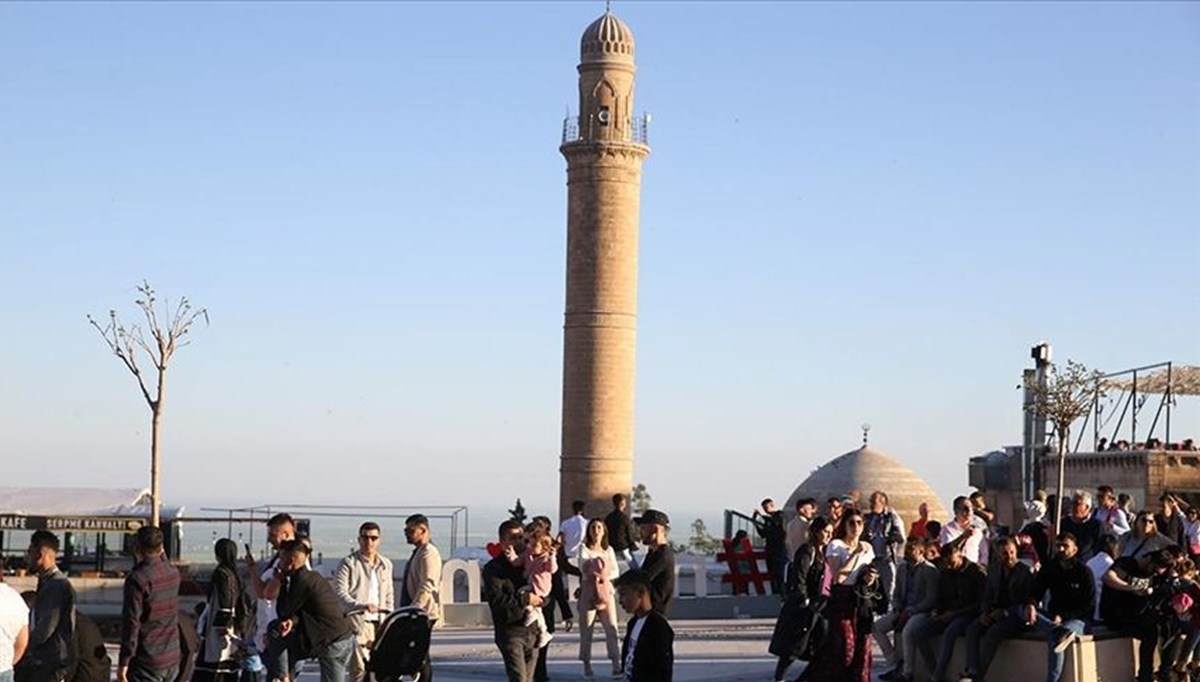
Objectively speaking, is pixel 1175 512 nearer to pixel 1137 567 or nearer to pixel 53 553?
pixel 1137 567

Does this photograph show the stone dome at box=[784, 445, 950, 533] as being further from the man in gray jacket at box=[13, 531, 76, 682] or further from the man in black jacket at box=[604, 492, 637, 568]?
the man in gray jacket at box=[13, 531, 76, 682]

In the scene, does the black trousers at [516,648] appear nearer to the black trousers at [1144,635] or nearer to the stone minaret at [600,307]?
the black trousers at [1144,635]

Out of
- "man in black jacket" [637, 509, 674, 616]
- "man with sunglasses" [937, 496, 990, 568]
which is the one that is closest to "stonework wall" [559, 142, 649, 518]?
"man with sunglasses" [937, 496, 990, 568]

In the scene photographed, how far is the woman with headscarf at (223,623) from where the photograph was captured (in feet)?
43.3

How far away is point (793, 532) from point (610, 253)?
104 ft

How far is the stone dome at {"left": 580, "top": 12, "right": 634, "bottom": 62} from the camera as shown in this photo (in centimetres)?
5244

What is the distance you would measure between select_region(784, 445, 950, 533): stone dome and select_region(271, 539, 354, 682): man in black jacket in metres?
30.2

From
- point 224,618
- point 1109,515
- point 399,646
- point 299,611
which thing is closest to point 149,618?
point 299,611

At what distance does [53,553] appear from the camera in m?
11.2

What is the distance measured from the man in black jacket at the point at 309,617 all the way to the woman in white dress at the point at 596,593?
497 cm

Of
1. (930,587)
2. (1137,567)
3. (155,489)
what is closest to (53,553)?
(930,587)

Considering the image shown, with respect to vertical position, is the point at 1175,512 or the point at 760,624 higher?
the point at 1175,512

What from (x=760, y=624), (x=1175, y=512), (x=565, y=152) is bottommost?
(x=760, y=624)

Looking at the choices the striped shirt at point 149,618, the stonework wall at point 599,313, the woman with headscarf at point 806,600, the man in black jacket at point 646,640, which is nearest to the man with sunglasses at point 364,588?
the striped shirt at point 149,618
